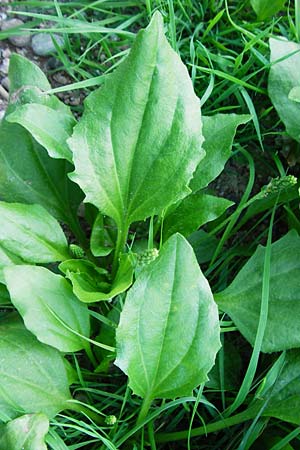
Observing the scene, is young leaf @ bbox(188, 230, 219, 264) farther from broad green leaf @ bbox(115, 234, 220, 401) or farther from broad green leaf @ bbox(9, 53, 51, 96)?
broad green leaf @ bbox(9, 53, 51, 96)

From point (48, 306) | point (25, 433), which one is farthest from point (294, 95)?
point (25, 433)

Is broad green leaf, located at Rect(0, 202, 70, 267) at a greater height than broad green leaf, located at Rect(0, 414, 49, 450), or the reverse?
broad green leaf, located at Rect(0, 202, 70, 267)

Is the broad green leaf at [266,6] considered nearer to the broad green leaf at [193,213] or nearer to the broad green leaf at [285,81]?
the broad green leaf at [285,81]

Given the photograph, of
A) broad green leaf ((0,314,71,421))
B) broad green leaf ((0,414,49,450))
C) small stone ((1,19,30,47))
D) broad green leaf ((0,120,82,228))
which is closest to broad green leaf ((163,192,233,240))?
broad green leaf ((0,120,82,228))

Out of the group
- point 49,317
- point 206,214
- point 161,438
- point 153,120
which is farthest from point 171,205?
point 161,438

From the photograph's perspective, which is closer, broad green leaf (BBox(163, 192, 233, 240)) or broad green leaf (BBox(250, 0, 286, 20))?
broad green leaf (BBox(163, 192, 233, 240))

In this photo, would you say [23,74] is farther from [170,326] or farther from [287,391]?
[287,391]

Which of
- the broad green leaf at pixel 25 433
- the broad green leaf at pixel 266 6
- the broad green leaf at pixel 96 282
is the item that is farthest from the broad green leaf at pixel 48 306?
the broad green leaf at pixel 266 6

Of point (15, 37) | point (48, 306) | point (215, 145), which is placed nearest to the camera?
point (48, 306)
